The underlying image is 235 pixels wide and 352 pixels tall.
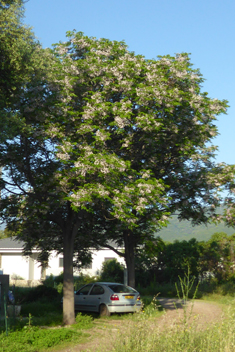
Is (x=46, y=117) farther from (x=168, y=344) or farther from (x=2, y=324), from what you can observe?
(x=168, y=344)

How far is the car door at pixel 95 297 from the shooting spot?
1798 cm

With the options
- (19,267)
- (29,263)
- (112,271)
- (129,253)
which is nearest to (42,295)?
(129,253)

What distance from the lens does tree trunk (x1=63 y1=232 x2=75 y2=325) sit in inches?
616

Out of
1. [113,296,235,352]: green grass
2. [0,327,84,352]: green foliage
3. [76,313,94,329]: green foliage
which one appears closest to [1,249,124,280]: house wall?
[76,313,94,329]: green foliage

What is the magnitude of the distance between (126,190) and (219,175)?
6913 millimetres

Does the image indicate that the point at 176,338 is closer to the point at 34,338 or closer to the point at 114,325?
the point at 34,338

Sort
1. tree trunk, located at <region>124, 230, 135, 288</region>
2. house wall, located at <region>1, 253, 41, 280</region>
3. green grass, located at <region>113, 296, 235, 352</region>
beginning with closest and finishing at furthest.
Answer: green grass, located at <region>113, 296, 235, 352</region>, tree trunk, located at <region>124, 230, 135, 288</region>, house wall, located at <region>1, 253, 41, 280</region>

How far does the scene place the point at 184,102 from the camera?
16.6 metres

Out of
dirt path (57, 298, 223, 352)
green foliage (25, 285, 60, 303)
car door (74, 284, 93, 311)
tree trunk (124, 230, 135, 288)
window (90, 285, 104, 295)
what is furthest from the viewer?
green foliage (25, 285, 60, 303)

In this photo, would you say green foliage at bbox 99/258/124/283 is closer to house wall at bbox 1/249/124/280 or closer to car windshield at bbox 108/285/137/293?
house wall at bbox 1/249/124/280

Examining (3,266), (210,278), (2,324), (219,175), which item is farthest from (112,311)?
(3,266)

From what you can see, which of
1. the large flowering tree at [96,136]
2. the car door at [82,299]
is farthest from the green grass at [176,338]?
the car door at [82,299]

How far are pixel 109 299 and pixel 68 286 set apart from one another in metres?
2.37

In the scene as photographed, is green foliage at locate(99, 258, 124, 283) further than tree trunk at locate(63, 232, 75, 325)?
Yes
